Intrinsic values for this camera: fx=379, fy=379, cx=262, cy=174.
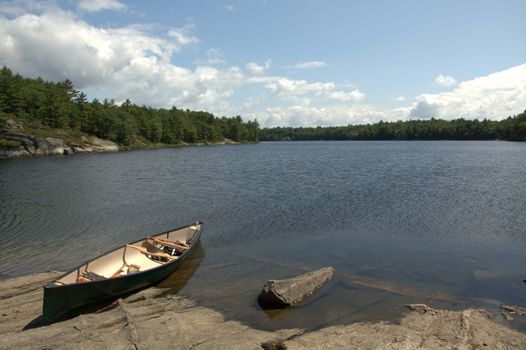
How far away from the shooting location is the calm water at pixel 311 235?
15.7m

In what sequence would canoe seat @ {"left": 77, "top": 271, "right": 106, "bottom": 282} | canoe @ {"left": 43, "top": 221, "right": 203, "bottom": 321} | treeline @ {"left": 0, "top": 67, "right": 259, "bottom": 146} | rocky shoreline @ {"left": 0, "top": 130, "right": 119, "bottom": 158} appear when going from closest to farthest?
canoe @ {"left": 43, "top": 221, "right": 203, "bottom": 321}, canoe seat @ {"left": 77, "top": 271, "right": 106, "bottom": 282}, rocky shoreline @ {"left": 0, "top": 130, "right": 119, "bottom": 158}, treeline @ {"left": 0, "top": 67, "right": 259, "bottom": 146}

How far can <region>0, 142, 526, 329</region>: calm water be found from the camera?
1570 cm

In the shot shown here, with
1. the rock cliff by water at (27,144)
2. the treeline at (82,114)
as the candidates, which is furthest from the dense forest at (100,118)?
the rock cliff by water at (27,144)

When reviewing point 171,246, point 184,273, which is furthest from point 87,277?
point 171,246

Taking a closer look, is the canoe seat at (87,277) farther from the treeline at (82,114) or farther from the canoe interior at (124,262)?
the treeline at (82,114)

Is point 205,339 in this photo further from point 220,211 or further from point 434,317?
point 220,211

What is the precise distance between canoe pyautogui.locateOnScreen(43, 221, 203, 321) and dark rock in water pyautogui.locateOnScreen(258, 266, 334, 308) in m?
5.30

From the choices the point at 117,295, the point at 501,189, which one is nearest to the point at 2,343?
the point at 117,295

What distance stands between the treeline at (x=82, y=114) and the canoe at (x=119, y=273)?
92982 mm

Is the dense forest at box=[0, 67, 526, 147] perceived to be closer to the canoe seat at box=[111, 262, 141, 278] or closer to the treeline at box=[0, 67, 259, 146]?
the treeline at box=[0, 67, 259, 146]

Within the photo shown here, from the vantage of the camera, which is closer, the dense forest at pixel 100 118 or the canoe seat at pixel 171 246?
the canoe seat at pixel 171 246

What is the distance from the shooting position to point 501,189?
3975 centimetres

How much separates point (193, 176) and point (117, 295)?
137 ft

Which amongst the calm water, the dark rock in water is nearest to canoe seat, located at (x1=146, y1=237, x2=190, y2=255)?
the calm water
